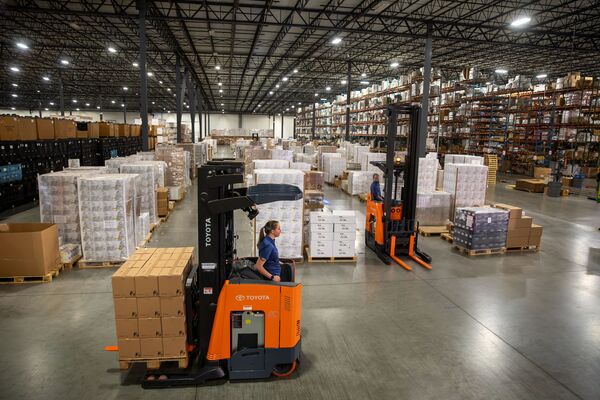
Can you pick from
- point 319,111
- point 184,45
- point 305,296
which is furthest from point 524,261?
point 319,111

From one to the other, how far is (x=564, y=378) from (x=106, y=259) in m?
7.65

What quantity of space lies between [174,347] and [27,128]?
1296cm

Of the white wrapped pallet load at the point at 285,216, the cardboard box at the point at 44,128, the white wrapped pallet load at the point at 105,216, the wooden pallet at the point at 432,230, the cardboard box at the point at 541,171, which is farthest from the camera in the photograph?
the cardboard box at the point at 541,171

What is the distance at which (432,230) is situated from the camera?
1091 centimetres

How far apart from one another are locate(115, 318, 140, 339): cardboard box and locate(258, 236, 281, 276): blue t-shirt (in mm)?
1549

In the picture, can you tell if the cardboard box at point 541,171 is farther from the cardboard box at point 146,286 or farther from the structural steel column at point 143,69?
the cardboard box at point 146,286

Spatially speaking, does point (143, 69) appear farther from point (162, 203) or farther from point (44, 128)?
point (162, 203)

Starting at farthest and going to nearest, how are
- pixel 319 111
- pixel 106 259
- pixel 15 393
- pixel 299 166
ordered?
pixel 319 111, pixel 299 166, pixel 106 259, pixel 15 393

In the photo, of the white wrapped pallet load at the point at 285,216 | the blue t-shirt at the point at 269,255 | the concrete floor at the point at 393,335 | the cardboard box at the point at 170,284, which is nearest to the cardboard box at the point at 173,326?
the cardboard box at the point at 170,284

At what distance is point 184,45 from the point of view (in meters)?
23.4

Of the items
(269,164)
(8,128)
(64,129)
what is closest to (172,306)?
(269,164)

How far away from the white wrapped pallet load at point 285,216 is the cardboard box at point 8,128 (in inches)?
368

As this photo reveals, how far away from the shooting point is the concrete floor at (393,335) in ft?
14.1

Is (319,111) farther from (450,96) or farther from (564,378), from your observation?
(564,378)
